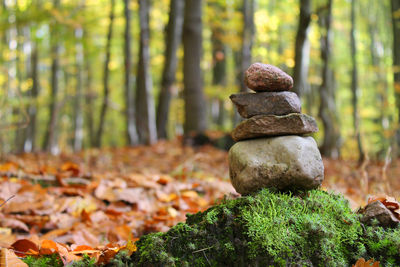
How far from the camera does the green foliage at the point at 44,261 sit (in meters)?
2.03

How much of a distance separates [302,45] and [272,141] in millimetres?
5068

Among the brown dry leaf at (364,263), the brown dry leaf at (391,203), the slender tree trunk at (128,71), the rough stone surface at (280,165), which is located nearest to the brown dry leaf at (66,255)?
the rough stone surface at (280,165)

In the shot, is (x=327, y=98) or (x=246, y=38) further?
(x=327, y=98)

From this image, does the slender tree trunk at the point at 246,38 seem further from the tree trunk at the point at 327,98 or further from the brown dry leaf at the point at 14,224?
the brown dry leaf at the point at 14,224

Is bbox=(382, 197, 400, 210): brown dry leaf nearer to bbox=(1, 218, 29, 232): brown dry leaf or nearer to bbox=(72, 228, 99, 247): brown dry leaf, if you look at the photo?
bbox=(72, 228, 99, 247): brown dry leaf

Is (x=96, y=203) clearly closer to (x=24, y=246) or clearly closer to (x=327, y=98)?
(x=24, y=246)

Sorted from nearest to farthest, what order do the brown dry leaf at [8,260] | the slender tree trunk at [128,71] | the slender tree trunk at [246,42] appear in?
1. the brown dry leaf at [8,260]
2. the slender tree trunk at [246,42]
3. the slender tree trunk at [128,71]

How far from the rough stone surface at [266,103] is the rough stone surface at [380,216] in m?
0.85

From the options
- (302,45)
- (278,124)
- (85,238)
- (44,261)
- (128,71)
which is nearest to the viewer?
(44,261)

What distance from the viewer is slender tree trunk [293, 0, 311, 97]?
6.52 metres

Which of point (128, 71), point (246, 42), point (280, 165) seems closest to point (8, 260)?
point (280, 165)

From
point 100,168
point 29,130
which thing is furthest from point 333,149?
point 29,130

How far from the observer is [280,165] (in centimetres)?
233

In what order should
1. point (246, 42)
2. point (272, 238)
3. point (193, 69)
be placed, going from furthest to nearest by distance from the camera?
point (193, 69) < point (246, 42) < point (272, 238)
